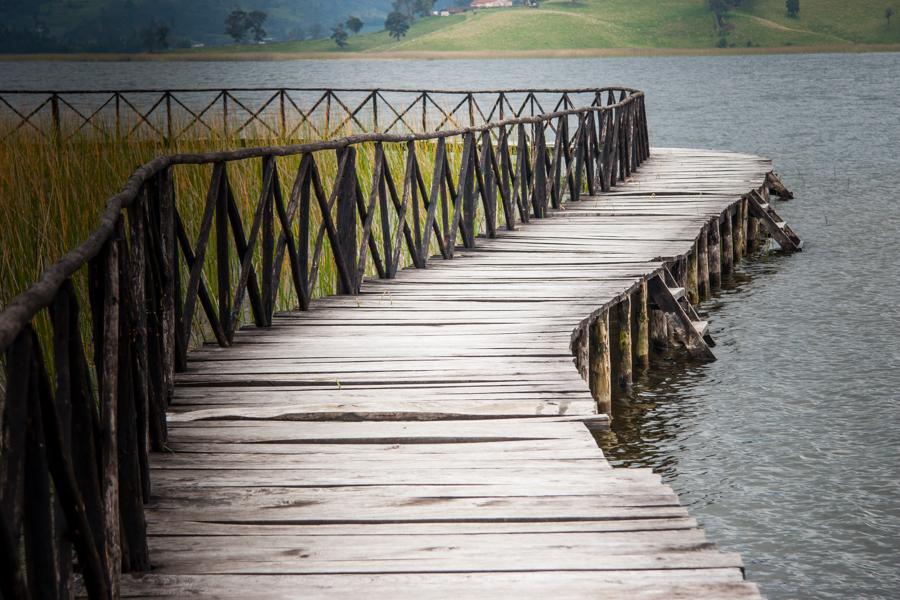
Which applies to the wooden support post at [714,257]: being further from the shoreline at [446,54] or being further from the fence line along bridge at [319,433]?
the shoreline at [446,54]

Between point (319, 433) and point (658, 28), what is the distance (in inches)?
6059

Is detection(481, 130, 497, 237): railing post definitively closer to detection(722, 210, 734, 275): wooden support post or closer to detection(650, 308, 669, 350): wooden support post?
detection(650, 308, 669, 350): wooden support post

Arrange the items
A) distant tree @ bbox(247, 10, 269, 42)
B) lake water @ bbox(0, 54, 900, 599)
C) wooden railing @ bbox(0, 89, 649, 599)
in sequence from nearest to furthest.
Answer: wooden railing @ bbox(0, 89, 649, 599) → lake water @ bbox(0, 54, 900, 599) → distant tree @ bbox(247, 10, 269, 42)

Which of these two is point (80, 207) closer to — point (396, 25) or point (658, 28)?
point (658, 28)

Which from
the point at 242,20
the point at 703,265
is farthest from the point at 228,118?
the point at 242,20

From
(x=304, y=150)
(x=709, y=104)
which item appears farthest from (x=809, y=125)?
(x=304, y=150)

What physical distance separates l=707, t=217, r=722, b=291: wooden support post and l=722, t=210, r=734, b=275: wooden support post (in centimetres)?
64

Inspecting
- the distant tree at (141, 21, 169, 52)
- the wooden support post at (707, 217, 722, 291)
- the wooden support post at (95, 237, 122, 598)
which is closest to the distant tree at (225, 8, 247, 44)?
the distant tree at (141, 21, 169, 52)

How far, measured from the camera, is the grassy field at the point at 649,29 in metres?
144

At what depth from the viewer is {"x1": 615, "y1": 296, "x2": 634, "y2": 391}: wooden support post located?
9.24m

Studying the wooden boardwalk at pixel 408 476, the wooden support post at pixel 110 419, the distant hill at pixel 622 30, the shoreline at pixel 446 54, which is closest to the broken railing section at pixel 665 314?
the wooden boardwalk at pixel 408 476

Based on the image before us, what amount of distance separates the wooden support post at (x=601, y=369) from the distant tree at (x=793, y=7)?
5779 inches

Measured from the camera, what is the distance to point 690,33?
151 meters

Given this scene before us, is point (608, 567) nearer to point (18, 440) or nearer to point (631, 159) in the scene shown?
point (18, 440)
